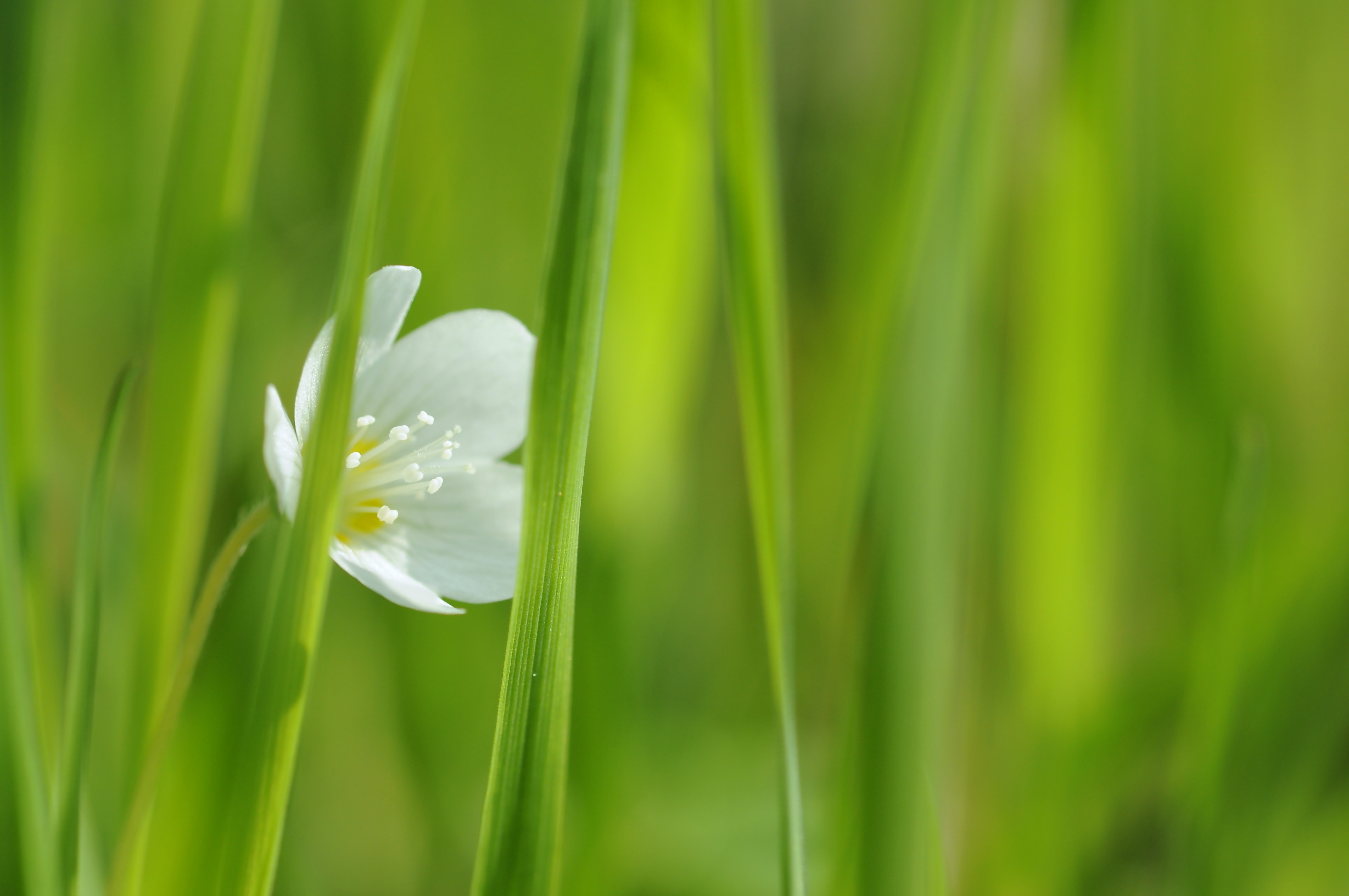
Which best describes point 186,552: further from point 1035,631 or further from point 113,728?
point 1035,631

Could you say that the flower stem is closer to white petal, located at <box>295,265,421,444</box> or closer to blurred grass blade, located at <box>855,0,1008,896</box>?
white petal, located at <box>295,265,421,444</box>

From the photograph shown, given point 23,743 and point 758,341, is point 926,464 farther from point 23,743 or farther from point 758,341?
point 23,743

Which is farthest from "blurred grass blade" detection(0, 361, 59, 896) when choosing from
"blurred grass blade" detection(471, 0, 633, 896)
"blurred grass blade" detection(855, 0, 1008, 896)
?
"blurred grass blade" detection(855, 0, 1008, 896)

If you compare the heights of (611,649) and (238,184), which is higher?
(238,184)

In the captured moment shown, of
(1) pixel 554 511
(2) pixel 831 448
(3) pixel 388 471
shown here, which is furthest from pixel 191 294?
(2) pixel 831 448

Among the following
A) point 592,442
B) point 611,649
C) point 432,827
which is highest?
point 592,442

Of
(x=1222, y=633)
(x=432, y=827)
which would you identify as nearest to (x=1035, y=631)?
(x=1222, y=633)
